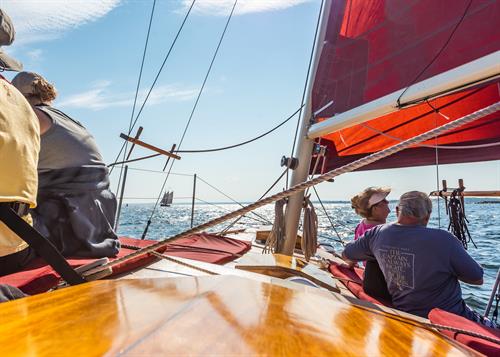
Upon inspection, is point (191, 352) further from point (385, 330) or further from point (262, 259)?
point (262, 259)

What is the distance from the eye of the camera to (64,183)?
3.94 ft

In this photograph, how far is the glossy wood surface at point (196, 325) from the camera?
35 centimetres

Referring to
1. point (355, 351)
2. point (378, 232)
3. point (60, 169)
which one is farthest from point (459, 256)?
point (60, 169)

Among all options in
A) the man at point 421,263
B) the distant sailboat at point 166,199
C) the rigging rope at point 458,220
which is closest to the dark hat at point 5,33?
the man at point 421,263

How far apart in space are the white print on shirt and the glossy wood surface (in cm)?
84

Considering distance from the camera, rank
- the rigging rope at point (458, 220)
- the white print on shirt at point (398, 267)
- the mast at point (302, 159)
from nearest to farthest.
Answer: the white print on shirt at point (398, 267) → the mast at point (302, 159) → the rigging rope at point (458, 220)

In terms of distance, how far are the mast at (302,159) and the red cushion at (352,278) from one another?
31 centimetres

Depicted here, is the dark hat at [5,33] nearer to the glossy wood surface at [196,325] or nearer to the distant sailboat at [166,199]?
the glossy wood surface at [196,325]

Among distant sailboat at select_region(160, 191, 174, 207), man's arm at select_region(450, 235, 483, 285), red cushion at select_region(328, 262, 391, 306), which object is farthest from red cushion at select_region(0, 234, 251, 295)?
distant sailboat at select_region(160, 191, 174, 207)

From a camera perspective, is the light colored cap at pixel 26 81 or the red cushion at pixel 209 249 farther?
the red cushion at pixel 209 249

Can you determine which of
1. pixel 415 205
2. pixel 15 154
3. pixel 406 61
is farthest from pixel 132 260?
pixel 406 61

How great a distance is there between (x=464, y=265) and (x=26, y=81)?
1.87m

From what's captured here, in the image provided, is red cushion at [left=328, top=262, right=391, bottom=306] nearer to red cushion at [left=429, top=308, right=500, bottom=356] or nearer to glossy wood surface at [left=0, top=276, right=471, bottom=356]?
red cushion at [left=429, top=308, right=500, bottom=356]

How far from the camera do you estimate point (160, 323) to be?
42cm
